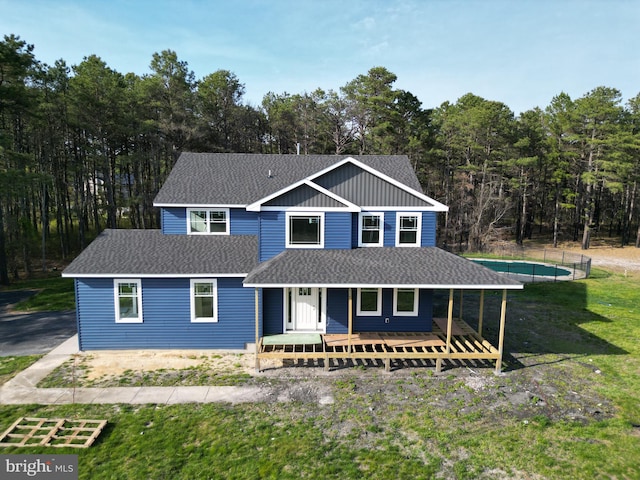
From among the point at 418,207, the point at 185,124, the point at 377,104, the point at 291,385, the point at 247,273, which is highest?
the point at 377,104

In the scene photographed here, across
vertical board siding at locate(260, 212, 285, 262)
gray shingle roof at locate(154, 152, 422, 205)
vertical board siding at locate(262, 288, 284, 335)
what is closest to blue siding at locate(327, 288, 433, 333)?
vertical board siding at locate(262, 288, 284, 335)

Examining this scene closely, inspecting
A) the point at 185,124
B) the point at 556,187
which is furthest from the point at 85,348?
the point at 556,187

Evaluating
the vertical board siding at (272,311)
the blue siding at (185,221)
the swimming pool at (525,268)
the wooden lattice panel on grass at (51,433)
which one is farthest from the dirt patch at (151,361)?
the swimming pool at (525,268)

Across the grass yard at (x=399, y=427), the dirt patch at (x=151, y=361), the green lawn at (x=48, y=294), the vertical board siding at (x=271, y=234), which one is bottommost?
the green lawn at (x=48, y=294)

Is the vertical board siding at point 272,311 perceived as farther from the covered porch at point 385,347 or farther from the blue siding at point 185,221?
the blue siding at point 185,221

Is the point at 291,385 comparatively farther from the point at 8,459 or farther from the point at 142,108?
the point at 142,108

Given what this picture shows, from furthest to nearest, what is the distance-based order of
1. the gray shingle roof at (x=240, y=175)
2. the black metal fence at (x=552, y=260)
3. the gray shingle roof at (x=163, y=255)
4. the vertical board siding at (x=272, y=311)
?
1. the black metal fence at (x=552, y=260)
2. the gray shingle roof at (x=240, y=175)
3. the vertical board siding at (x=272, y=311)
4. the gray shingle roof at (x=163, y=255)
